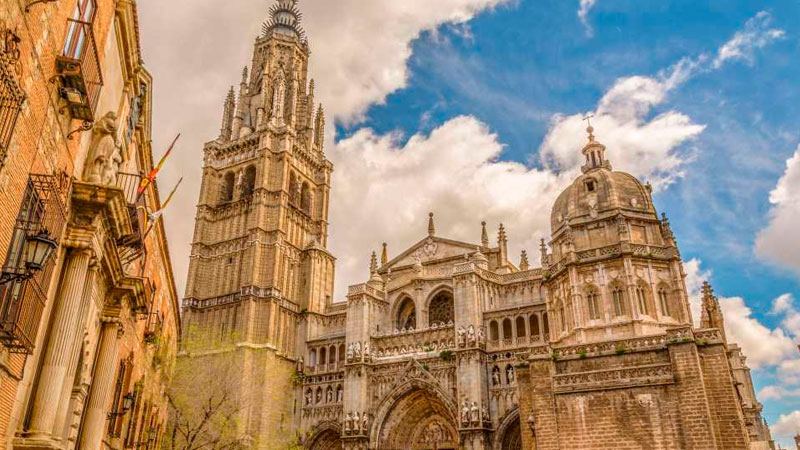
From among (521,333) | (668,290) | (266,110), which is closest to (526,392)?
(668,290)

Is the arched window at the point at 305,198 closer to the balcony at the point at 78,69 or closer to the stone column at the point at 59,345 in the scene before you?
the stone column at the point at 59,345

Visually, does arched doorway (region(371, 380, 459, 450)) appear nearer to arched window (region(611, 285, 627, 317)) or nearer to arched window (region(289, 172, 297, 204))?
arched window (region(611, 285, 627, 317))

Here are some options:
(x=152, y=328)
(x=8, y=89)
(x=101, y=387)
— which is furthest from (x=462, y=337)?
(x=8, y=89)

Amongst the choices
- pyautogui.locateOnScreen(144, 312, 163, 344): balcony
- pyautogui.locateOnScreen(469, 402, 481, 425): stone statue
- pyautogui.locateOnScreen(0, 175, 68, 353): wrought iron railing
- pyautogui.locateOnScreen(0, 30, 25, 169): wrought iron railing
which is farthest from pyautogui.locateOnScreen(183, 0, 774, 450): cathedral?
pyautogui.locateOnScreen(0, 30, 25, 169): wrought iron railing

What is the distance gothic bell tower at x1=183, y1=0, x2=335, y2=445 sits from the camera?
129 ft

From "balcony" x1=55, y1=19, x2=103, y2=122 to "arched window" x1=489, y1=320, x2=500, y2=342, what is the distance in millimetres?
28177

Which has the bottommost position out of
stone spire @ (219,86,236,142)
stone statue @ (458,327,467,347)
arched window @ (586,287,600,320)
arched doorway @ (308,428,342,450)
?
arched doorway @ (308,428,342,450)

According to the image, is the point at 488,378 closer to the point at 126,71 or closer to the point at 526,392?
the point at 526,392

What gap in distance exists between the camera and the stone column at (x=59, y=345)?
30.8 feet

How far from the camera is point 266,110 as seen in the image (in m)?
50.2

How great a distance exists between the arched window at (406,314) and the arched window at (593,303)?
15322 millimetres

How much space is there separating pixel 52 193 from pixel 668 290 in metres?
25.5

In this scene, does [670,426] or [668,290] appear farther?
[668,290]

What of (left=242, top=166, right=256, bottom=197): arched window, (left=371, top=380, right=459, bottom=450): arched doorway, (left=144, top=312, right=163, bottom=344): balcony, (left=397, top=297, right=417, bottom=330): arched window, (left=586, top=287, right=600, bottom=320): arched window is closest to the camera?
(left=144, top=312, right=163, bottom=344): balcony
